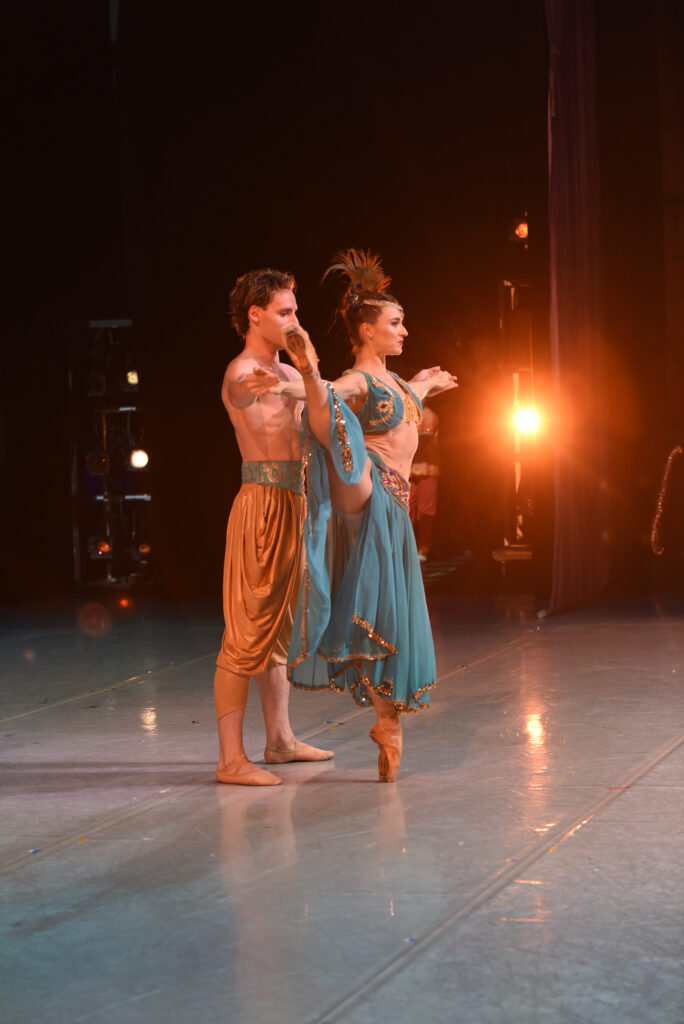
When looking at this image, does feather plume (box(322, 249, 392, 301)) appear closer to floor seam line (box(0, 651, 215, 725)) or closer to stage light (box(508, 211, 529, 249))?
floor seam line (box(0, 651, 215, 725))

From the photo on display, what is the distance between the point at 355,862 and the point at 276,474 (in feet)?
3.73

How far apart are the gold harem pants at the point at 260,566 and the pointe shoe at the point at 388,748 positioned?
1.12 feet

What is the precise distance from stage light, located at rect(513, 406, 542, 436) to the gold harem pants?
18.3 feet

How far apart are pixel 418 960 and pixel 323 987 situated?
6.6 inches

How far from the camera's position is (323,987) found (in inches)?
77.9

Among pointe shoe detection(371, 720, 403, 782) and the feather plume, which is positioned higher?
the feather plume

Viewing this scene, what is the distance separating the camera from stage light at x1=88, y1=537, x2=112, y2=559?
8.30 meters

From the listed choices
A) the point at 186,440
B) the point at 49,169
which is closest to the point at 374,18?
the point at 49,169

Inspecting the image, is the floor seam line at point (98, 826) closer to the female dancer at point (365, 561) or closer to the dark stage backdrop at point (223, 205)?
the female dancer at point (365, 561)

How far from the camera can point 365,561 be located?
326cm

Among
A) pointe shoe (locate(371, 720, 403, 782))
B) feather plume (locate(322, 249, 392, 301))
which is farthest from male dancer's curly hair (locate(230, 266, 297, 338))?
pointe shoe (locate(371, 720, 403, 782))

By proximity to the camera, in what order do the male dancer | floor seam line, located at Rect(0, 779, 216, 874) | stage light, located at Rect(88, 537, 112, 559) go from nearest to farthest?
floor seam line, located at Rect(0, 779, 216, 874) < the male dancer < stage light, located at Rect(88, 537, 112, 559)

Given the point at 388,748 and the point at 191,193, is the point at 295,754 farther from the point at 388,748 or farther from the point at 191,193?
the point at 191,193

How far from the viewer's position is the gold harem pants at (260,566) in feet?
11.0
